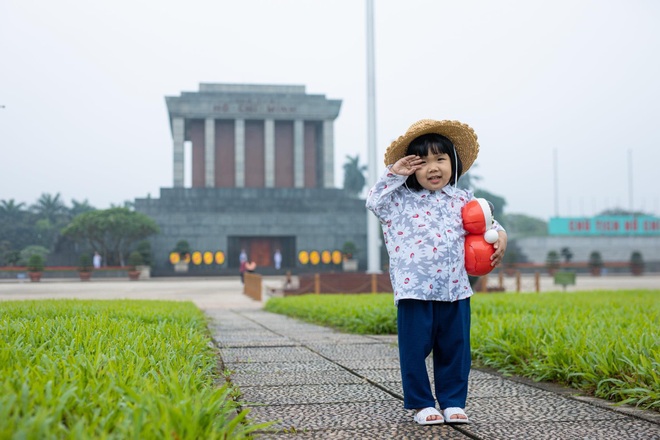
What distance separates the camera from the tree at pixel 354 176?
7650cm

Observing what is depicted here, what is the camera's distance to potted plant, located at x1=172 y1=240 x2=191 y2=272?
127ft

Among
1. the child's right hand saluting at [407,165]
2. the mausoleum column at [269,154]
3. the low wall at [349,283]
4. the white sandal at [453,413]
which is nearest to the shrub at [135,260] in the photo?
the mausoleum column at [269,154]

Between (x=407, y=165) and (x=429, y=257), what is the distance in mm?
472

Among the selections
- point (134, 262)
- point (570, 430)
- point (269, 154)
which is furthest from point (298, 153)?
point (570, 430)

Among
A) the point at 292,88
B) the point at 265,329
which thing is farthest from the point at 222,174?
the point at 265,329

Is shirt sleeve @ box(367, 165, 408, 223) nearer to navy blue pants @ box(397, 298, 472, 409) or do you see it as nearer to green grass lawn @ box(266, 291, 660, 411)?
navy blue pants @ box(397, 298, 472, 409)

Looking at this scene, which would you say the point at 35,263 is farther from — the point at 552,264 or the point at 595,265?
the point at 595,265

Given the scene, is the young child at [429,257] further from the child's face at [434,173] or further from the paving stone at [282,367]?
the paving stone at [282,367]

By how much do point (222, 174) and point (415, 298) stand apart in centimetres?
4461

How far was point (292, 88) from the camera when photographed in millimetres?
47250

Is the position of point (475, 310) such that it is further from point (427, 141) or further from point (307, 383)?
point (427, 141)

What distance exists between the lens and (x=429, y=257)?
3326mm

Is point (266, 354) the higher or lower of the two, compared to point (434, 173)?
lower

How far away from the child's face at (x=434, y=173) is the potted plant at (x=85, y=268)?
32.7 metres
